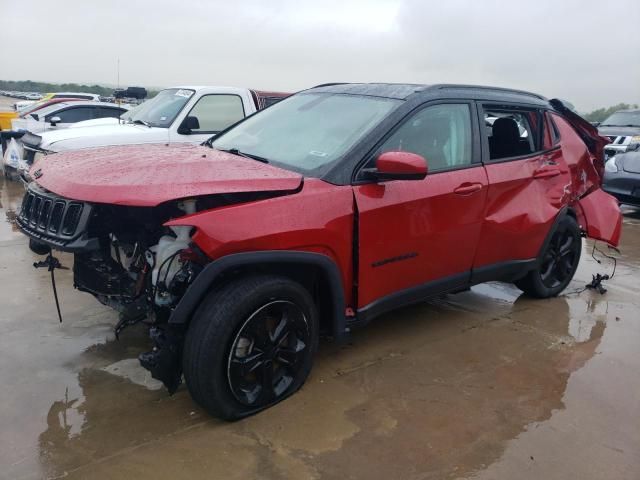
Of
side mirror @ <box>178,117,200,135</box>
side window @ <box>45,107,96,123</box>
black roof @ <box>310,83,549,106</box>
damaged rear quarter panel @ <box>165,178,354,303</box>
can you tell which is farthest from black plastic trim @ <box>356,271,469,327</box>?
side window @ <box>45,107,96,123</box>

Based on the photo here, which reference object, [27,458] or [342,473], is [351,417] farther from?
[27,458]

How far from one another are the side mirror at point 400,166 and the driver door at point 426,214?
176mm

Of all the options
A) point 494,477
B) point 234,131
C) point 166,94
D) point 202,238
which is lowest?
point 494,477

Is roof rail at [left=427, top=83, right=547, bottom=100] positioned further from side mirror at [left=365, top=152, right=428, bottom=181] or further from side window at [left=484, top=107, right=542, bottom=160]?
side mirror at [left=365, top=152, right=428, bottom=181]

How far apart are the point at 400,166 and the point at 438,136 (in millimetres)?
849

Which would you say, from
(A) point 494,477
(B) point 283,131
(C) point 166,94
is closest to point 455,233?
(B) point 283,131

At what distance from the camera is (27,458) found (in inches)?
100.0

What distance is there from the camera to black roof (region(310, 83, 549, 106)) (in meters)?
3.63

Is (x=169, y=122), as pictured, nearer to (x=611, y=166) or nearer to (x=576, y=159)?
(x=576, y=159)

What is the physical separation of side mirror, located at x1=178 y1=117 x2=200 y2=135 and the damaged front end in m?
4.30

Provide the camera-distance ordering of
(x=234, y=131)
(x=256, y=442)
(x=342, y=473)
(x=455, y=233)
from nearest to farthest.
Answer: (x=342, y=473)
(x=256, y=442)
(x=455, y=233)
(x=234, y=131)

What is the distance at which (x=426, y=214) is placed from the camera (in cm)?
345

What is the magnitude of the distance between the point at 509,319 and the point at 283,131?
234 centimetres

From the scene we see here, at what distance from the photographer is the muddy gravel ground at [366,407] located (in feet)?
8.50
